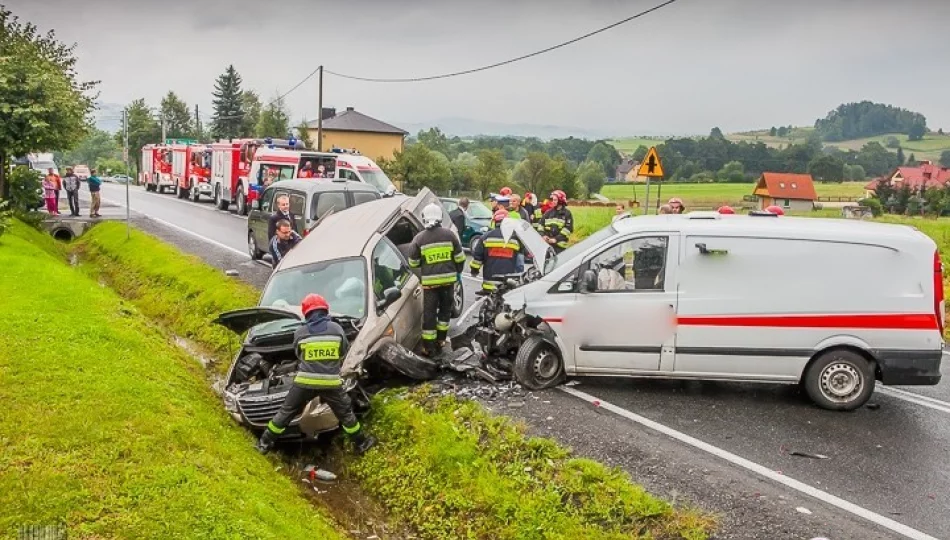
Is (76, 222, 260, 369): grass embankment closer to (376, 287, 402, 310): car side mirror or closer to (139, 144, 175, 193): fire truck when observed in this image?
(376, 287, 402, 310): car side mirror

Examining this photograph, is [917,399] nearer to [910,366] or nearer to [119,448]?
[910,366]

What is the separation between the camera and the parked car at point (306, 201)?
1453 centimetres

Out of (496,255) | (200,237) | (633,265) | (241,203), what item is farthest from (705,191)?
(633,265)

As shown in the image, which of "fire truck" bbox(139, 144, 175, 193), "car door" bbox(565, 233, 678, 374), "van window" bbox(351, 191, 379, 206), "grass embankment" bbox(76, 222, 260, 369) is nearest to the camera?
"car door" bbox(565, 233, 678, 374)

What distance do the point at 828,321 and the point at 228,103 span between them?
271ft

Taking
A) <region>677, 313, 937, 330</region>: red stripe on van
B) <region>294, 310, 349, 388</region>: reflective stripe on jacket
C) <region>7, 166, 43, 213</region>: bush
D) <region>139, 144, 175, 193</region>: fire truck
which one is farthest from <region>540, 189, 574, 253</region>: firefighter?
<region>139, 144, 175, 193</region>: fire truck

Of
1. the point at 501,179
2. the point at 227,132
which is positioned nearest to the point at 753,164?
the point at 501,179

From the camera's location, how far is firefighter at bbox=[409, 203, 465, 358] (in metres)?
8.51

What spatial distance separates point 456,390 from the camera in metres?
7.88

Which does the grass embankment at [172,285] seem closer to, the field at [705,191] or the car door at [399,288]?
the car door at [399,288]

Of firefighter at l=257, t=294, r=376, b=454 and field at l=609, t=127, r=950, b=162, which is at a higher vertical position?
field at l=609, t=127, r=950, b=162

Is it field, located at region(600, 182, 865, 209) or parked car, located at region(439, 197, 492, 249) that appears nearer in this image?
parked car, located at region(439, 197, 492, 249)

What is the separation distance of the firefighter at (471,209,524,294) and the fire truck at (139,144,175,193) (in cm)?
3286

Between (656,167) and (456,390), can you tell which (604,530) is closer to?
(456,390)
